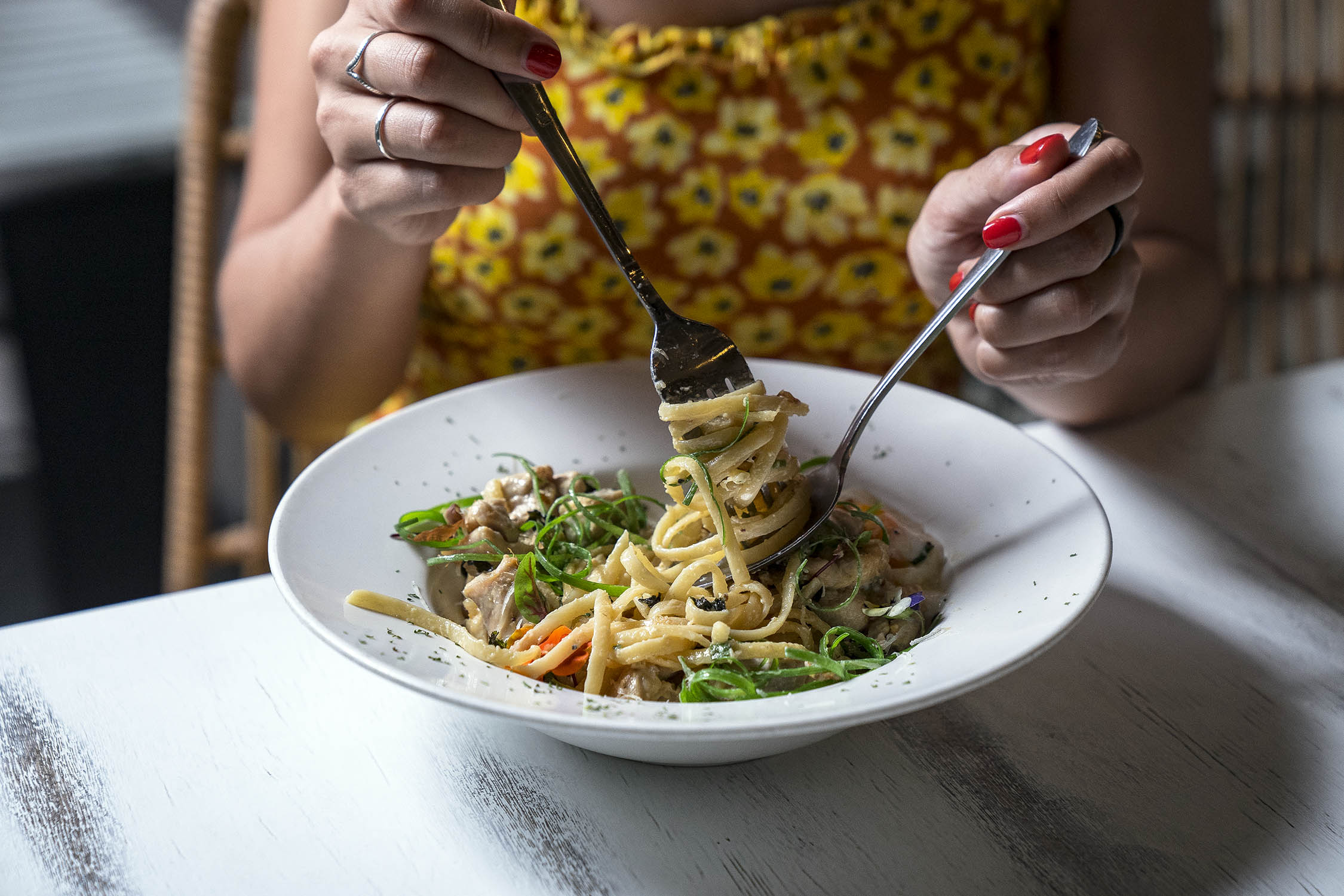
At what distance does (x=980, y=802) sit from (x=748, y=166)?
43.7 inches

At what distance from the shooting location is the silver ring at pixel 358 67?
3.67 ft

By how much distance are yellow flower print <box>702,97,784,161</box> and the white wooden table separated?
2.95 feet

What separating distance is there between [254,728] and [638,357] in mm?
1033

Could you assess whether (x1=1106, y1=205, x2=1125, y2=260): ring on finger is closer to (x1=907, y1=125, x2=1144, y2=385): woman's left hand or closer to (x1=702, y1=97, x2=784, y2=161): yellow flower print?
(x1=907, y1=125, x2=1144, y2=385): woman's left hand

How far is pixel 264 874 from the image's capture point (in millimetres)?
877

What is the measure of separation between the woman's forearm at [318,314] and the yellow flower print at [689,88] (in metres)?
0.46

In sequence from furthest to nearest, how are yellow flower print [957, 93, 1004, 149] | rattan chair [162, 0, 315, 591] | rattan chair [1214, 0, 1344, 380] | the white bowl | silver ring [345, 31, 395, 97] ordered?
rattan chair [1214, 0, 1344, 380] → rattan chair [162, 0, 315, 591] → yellow flower print [957, 93, 1004, 149] → silver ring [345, 31, 395, 97] → the white bowl

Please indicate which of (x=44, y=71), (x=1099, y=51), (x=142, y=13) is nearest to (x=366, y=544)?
(x=1099, y=51)

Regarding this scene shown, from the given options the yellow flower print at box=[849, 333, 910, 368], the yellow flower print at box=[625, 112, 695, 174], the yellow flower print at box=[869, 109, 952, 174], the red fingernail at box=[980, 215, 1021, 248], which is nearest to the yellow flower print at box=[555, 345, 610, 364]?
the yellow flower print at box=[625, 112, 695, 174]

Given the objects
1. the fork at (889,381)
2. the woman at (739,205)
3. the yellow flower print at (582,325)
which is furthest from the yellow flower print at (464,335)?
the fork at (889,381)

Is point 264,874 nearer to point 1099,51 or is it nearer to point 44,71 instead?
point 1099,51

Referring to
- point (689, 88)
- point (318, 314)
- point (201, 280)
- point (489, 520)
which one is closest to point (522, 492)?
point (489, 520)

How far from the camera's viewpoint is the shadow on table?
34.6 inches

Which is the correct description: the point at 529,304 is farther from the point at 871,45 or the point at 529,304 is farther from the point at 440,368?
the point at 871,45
